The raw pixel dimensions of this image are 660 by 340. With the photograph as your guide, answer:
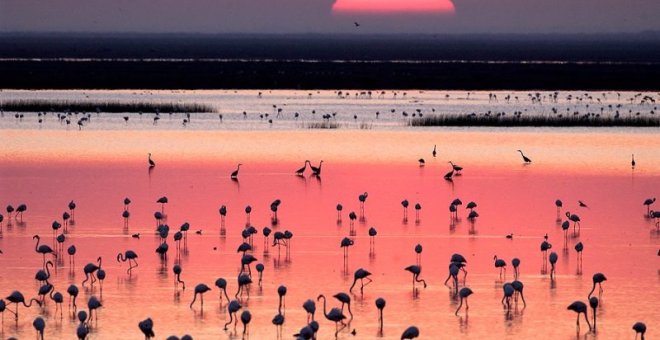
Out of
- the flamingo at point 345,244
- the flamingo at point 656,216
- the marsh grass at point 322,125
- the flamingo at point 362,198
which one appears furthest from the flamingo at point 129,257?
the marsh grass at point 322,125

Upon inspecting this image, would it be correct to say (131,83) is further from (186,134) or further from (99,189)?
(99,189)

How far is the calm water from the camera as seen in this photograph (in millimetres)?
13961

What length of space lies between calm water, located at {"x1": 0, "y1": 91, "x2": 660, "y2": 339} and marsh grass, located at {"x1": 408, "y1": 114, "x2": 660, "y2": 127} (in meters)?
4.46

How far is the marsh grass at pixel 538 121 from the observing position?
42062mm

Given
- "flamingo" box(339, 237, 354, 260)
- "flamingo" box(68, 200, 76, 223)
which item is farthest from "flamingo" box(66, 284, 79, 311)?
"flamingo" box(68, 200, 76, 223)

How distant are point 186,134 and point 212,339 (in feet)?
83.4

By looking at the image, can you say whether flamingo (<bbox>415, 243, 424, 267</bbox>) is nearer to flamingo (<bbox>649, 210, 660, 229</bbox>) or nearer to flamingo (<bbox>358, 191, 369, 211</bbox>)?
flamingo (<bbox>358, 191, 369, 211</bbox>)

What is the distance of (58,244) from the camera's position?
1792 centimetres

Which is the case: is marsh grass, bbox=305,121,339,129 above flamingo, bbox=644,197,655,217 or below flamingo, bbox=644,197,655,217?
above

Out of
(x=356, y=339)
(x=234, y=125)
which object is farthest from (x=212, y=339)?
(x=234, y=125)

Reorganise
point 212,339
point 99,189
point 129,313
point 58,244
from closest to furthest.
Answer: point 212,339
point 129,313
point 58,244
point 99,189

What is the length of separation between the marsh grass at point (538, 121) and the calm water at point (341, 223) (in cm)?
446

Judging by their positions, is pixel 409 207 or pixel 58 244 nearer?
pixel 58 244

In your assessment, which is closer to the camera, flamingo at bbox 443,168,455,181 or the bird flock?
the bird flock
